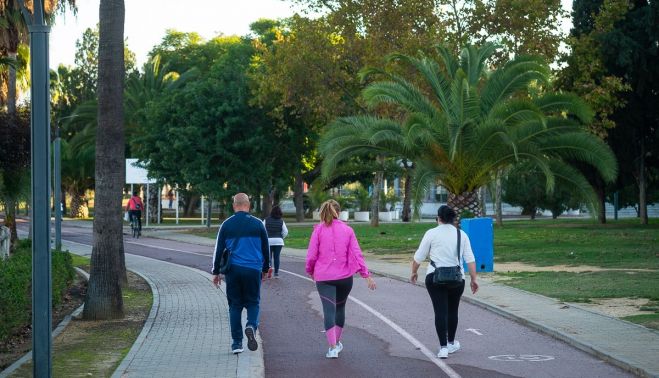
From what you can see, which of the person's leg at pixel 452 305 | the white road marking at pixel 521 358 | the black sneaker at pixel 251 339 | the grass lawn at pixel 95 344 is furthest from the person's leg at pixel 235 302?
the white road marking at pixel 521 358

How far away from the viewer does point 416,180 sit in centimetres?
2778

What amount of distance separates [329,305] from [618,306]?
659 cm

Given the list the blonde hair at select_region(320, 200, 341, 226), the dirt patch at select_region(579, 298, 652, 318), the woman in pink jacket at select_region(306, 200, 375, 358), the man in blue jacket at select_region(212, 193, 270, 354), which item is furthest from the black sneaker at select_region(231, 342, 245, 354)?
the dirt patch at select_region(579, 298, 652, 318)

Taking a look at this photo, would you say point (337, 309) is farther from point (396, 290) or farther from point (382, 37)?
point (382, 37)

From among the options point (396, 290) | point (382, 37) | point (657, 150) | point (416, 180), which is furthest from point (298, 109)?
point (396, 290)

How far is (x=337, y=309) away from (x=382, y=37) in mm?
33453

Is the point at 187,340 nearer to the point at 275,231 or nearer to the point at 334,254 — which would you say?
the point at 334,254

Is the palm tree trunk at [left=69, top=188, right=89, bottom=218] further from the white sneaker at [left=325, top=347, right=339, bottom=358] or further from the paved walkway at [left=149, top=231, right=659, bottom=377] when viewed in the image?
the white sneaker at [left=325, top=347, right=339, bottom=358]

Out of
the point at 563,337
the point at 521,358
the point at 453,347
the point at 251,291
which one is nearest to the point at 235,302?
the point at 251,291

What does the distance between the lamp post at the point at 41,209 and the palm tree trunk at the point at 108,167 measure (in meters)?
6.91

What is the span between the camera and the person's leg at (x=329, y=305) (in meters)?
11.0

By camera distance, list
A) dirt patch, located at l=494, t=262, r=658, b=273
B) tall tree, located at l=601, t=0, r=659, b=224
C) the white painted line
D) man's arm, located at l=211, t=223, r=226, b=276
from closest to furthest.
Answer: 1. the white painted line
2. man's arm, located at l=211, t=223, r=226, b=276
3. dirt patch, located at l=494, t=262, r=658, b=273
4. tall tree, located at l=601, t=0, r=659, b=224

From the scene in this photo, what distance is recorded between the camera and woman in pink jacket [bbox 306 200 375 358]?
11.1m

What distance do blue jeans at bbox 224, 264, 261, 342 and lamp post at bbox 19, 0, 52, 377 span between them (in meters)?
3.01
